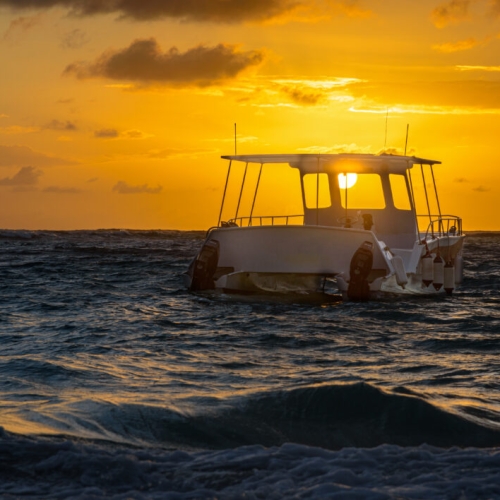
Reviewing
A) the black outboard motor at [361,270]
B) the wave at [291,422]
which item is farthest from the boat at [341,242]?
the wave at [291,422]

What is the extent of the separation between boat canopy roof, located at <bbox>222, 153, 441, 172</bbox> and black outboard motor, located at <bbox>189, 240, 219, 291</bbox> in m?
2.34

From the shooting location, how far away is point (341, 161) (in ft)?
64.3

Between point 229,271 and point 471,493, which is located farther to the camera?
point 229,271

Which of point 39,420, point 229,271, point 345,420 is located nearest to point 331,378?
point 345,420

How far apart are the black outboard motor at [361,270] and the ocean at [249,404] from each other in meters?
0.55

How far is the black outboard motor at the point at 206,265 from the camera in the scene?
18453mm

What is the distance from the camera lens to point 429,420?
708cm

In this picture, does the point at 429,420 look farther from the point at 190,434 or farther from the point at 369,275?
the point at 369,275

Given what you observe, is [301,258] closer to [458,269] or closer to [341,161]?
[341,161]

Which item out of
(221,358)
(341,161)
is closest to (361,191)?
(341,161)

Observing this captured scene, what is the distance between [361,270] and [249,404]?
9434 millimetres

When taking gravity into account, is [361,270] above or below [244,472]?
above

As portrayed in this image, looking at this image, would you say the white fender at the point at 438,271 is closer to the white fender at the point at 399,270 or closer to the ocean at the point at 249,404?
the white fender at the point at 399,270

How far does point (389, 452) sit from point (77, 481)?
88.2 inches
